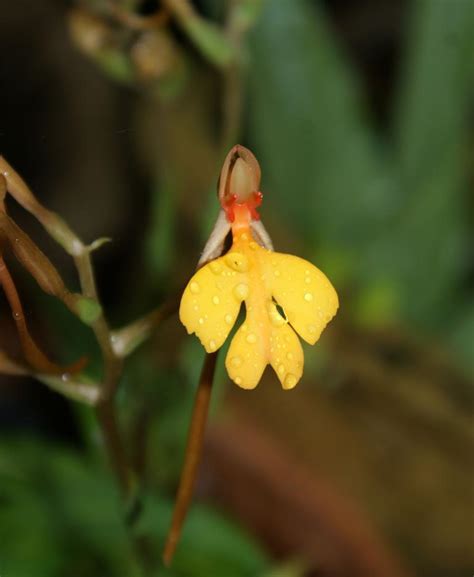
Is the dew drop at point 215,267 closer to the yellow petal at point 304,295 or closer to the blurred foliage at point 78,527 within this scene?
the yellow petal at point 304,295

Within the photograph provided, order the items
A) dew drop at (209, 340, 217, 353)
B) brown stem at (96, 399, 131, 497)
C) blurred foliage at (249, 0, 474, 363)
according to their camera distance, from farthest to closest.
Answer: blurred foliage at (249, 0, 474, 363), brown stem at (96, 399, 131, 497), dew drop at (209, 340, 217, 353)

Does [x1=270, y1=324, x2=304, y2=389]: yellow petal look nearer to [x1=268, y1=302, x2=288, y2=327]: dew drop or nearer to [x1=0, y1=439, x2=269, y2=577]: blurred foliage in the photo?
[x1=268, y1=302, x2=288, y2=327]: dew drop

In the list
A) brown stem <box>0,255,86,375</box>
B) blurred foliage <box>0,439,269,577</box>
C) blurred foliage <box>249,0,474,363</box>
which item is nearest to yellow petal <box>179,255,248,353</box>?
brown stem <box>0,255,86,375</box>

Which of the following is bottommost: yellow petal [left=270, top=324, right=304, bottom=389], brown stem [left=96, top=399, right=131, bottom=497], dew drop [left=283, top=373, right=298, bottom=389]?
brown stem [left=96, top=399, right=131, bottom=497]

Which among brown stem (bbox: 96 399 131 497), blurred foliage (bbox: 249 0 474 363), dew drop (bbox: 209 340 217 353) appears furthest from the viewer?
blurred foliage (bbox: 249 0 474 363)

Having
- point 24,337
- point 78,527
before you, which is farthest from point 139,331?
point 78,527

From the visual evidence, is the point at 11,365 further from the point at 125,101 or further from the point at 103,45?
the point at 125,101
